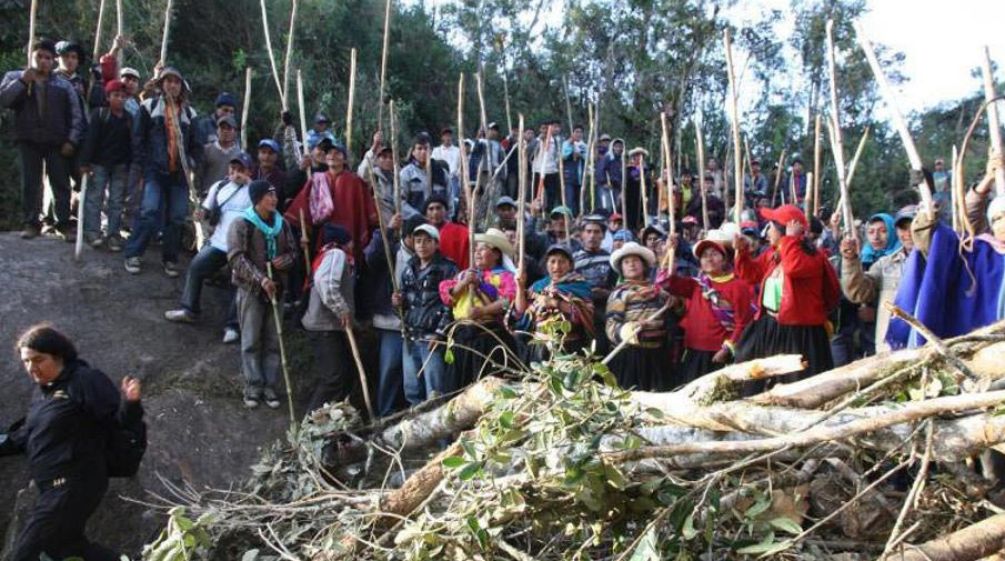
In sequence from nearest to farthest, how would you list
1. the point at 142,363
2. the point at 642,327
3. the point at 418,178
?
the point at 642,327 < the point at 142,363 < the point at 418,178

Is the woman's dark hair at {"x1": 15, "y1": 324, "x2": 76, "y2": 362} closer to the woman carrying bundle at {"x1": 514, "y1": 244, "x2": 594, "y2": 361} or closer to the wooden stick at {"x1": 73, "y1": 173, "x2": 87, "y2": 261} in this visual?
the woman carrying bundle at {"x1": 514, "y1": 244, "x2": 594, "y2": 361}

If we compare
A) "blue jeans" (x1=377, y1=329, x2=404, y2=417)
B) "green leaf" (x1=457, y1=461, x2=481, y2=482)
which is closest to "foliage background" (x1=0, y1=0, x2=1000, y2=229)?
"blue jeans" (x1=377, y1=329, x2=404, y2=417)

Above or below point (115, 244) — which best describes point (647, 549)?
below

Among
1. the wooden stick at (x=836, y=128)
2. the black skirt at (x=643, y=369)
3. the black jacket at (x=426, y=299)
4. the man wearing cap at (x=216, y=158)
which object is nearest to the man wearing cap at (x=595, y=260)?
the black skirt at (x=643, y=369)

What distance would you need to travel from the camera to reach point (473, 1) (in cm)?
2102

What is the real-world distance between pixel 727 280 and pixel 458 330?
1.92m

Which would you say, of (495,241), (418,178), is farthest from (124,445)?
(418,178)

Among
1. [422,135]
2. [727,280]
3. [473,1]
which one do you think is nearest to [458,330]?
[727,280]

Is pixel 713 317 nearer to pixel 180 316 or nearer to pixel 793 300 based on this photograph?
pixel 793 300

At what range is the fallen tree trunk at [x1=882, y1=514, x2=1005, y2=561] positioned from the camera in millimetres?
2459

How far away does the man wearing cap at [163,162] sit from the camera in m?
7.56

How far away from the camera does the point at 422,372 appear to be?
251 inches

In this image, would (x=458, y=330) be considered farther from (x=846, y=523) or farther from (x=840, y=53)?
(x=840, y=53)

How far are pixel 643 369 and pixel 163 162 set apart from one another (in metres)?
4.53
